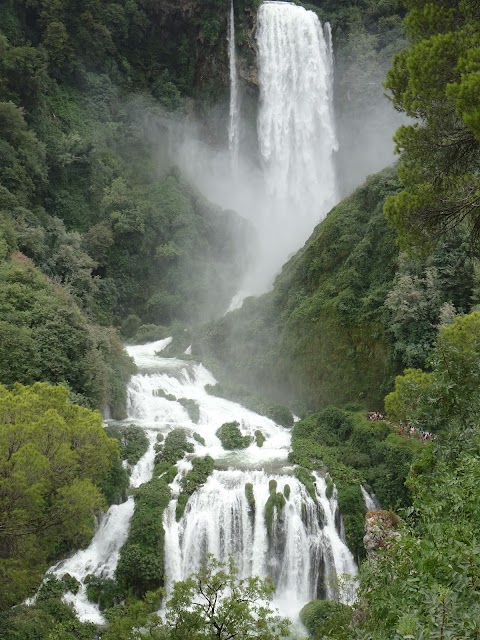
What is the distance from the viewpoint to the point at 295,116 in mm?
45719

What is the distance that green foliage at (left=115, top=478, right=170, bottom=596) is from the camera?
572 inches

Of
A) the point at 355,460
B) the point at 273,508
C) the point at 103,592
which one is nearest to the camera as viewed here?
the point at 103,592

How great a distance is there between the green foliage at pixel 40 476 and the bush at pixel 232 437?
29.1 feet

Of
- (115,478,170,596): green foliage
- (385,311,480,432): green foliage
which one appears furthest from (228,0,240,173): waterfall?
(385,311,480,432): green foliage

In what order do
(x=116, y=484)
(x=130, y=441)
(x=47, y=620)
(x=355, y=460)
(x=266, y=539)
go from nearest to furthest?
(x=47, y=620), (x=266, y=539), (x=116, y=484), (x=355, y=460), (x=130, y=441)

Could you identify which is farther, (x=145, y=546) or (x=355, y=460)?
(x=355, y=460)

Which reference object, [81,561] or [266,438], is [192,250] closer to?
[266,438]

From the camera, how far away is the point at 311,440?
1973 centimetres

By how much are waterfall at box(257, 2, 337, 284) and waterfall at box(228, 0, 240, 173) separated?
2137mm

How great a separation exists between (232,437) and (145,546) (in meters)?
6.01

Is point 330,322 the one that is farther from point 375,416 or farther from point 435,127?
point 435,127

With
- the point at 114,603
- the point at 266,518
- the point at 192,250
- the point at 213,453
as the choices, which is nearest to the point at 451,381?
the point at 266,518

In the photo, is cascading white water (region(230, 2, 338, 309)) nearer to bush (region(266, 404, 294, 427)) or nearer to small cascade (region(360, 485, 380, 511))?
bush (region(266, 404, 294, 427))

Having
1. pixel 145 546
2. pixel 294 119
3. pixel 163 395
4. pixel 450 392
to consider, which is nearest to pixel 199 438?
pixel 163 395
